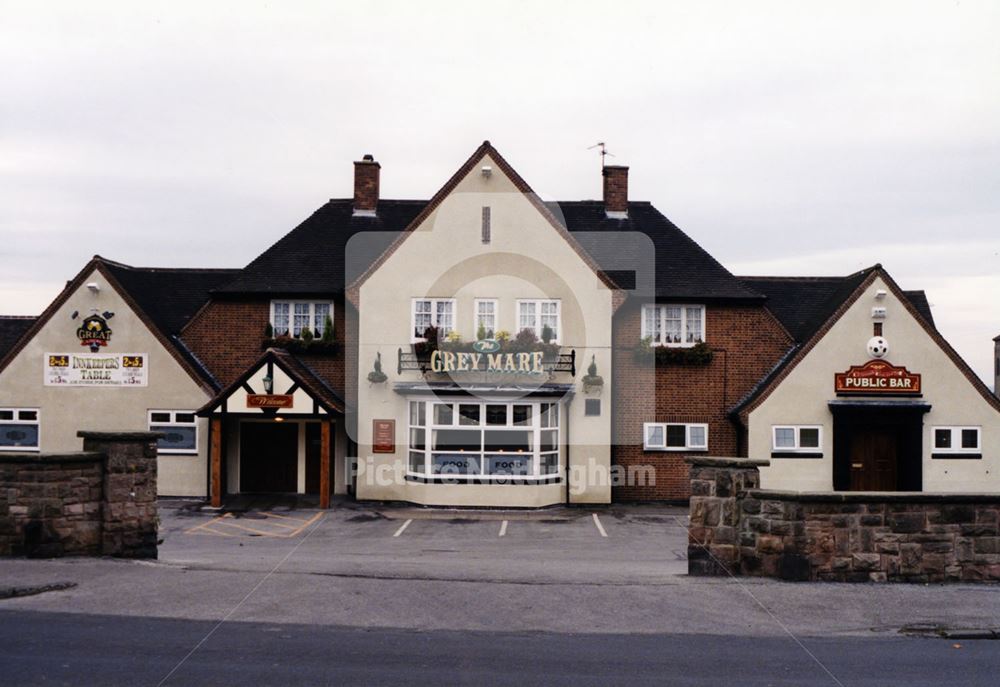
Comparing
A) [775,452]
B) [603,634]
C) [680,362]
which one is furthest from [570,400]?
[603,634]

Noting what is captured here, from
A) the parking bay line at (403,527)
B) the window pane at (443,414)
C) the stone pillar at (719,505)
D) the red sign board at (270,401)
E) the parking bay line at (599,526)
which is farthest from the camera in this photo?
the window pane at (443,414)

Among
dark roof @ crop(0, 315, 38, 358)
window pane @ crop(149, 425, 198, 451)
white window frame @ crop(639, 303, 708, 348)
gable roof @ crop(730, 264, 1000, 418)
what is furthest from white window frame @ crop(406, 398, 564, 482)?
dark roof @ crop(0, 315, 38, 358)

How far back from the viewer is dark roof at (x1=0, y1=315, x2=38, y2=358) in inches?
1280

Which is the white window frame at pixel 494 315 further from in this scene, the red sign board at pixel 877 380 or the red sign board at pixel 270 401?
the red sign board at pixel 877 380

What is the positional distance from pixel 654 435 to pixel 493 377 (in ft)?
17.1

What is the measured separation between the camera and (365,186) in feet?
94.7

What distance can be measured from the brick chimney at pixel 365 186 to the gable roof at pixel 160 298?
5.18 m

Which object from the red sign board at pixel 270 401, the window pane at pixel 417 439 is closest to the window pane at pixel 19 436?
the red sign board at pixel 270 401

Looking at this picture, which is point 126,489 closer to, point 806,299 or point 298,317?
point 298,317

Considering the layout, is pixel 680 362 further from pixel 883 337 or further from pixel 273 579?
pixel 273 579

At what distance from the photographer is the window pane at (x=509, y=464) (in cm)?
2364

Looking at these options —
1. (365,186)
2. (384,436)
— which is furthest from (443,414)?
(365,186)

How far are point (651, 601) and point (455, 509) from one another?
1209 cm

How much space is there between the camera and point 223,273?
1196 inches
